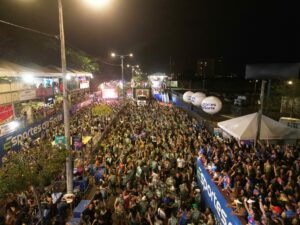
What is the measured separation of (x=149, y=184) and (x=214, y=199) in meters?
2.68

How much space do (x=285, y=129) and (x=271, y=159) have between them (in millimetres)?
2629

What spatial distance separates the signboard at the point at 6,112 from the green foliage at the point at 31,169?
449 inches

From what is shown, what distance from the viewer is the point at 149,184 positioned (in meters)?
10.9

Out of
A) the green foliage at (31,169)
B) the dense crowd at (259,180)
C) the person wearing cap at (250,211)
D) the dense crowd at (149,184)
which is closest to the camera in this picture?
the person wearing cap at (250,211)

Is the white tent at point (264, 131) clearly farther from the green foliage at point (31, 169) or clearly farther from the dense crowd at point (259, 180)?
the green foliage at point (31, 169)

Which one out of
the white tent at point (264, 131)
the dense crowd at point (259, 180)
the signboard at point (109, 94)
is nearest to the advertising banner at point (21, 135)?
the signboard at point (109, 94)

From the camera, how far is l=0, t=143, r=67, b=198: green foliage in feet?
24.5

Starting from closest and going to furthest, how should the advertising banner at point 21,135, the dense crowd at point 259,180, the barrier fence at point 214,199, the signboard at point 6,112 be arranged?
the dense crowd at point 259,180
the barrier fence at point 214,199
the advertising banner at point 21,135
the signboard at point 6,112

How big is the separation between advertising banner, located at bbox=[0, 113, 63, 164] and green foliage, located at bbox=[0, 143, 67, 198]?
340 inches

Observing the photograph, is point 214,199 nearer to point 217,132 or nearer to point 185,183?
point 185,183

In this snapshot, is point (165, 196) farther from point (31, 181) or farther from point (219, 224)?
point (31, 181)

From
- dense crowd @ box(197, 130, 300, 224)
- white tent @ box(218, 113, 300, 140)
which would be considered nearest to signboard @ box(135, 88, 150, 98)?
dense crowd @ box(197, 130, 300, 224)

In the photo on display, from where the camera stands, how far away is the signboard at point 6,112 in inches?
740

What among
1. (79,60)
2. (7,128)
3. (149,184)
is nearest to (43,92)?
(7,128)
